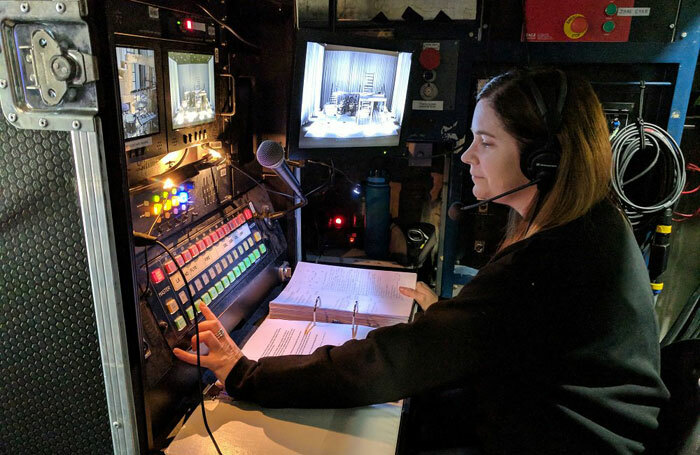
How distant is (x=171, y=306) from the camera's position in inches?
42.7

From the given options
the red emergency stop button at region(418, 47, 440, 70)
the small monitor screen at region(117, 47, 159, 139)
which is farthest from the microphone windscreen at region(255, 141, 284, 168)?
the red emergency stop button at region(418, 47, 440, 70)

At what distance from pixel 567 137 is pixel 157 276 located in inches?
36.3

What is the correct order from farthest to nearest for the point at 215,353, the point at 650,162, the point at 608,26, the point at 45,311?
the point at 650,162, the point at 608,26, the point at 215,353, the point at 45,311

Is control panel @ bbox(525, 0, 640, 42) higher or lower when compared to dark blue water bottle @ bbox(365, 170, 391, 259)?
higher

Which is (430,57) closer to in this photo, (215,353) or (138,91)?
(138,91)

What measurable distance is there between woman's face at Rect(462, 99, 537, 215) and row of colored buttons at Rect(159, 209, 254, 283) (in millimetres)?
705

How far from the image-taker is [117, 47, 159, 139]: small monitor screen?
97cm

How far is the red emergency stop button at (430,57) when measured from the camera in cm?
169

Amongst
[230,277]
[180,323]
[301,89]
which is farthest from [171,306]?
[301,89]

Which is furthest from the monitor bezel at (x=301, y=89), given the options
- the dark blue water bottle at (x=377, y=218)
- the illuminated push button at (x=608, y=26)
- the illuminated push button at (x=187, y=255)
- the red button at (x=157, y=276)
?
the illuminated push button at (x=608, y=26)

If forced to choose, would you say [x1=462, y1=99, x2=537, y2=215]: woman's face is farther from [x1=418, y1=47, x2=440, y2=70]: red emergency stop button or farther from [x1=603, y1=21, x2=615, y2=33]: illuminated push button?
[x1=603, y1=21, x2=615, y2=33]: illuminated push button

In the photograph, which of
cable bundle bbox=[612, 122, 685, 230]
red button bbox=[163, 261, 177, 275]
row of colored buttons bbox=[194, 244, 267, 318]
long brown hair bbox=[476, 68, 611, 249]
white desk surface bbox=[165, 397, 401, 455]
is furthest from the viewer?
cable bundle bbox=[612, 122, 685, 230]

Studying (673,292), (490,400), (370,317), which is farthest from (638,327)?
(673,292)

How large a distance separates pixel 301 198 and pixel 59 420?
961mm
